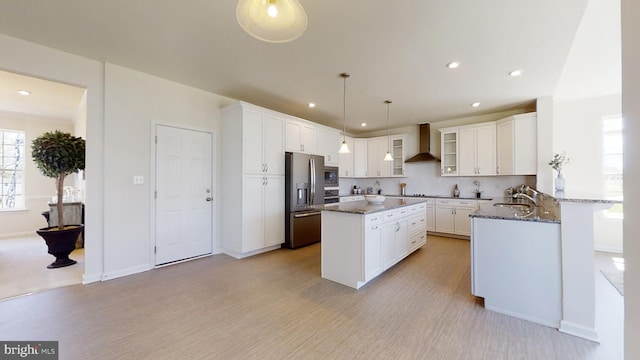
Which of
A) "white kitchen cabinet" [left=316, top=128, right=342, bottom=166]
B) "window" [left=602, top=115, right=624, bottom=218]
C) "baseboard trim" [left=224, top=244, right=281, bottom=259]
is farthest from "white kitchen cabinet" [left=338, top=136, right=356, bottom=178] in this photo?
"window" [left=602, top=115, right=624, bottom=218]

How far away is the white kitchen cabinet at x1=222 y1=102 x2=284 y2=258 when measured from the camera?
395cm

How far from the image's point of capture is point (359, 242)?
9.34 ft

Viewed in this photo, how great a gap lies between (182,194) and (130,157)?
32.3 inches

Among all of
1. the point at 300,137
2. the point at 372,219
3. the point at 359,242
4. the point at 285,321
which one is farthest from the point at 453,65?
the point at 285,321

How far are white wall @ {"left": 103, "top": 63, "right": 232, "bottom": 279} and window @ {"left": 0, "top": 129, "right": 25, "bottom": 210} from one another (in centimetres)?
464

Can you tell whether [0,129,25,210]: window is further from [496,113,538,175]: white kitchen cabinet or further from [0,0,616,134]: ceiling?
[496,113,538,175]: white kitchen cabinet

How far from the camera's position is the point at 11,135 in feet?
18.2

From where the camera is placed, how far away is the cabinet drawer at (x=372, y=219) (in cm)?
284

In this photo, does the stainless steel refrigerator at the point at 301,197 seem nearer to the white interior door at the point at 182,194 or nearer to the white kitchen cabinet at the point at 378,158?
the white interior door at the point at 182,194

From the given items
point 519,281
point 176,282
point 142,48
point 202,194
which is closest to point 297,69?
point 142,48

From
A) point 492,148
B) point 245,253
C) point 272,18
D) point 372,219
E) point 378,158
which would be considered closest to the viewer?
point 272,18

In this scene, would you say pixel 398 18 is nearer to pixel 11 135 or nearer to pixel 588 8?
pixel 588 8

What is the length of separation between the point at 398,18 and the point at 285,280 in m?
2.97

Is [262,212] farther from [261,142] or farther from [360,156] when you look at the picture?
[360,156]
